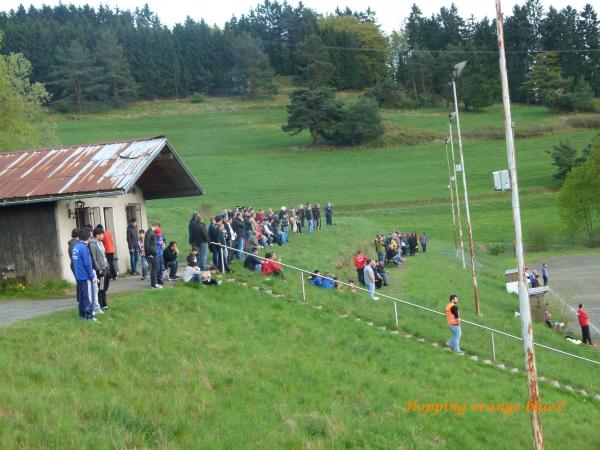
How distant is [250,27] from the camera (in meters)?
169

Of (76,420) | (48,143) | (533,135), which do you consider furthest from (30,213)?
(533,135)

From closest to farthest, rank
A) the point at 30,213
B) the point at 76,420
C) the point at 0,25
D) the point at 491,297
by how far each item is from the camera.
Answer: the point at 76,420 < the point at 30,213 < the point at 491,297 < the point at 0,25

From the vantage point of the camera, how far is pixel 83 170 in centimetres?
2031

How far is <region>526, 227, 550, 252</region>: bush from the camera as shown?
54562mm

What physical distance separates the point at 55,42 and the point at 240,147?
51493mm

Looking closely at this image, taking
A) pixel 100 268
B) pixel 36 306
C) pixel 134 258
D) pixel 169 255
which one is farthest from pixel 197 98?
pixel 100 268

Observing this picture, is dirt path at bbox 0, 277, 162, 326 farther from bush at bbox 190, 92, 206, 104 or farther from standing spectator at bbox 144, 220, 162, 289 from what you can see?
bush at bbox 190, 92, 206, 104

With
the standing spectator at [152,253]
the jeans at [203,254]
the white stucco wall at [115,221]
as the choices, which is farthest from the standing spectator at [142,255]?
the standing spectator at [152,253]

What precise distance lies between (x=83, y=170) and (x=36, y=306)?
4679 mm

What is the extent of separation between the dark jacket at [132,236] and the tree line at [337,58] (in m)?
96.0

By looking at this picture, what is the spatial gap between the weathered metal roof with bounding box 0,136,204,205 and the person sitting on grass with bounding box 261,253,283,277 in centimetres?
409

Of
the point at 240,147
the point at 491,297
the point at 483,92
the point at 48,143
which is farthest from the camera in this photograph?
the point at 483,92

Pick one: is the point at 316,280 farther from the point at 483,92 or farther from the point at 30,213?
the point at 483,92

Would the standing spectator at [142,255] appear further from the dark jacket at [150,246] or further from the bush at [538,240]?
the bush at [538,240]
